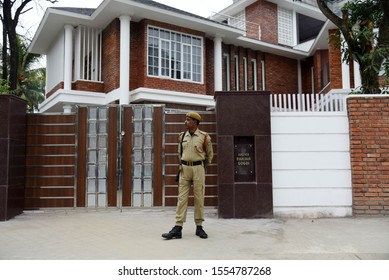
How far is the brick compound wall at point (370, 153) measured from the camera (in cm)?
677

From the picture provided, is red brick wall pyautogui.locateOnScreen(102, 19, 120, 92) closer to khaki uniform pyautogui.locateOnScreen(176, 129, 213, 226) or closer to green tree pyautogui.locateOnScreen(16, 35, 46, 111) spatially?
green tree pyautogui.locateOnScreen(16, 35, 46, 111)

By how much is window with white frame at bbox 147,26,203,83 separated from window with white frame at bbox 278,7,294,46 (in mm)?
8565

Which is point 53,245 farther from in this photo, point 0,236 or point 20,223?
point 20,223

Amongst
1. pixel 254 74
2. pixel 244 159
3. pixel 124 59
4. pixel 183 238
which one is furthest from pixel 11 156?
pixel 254 74

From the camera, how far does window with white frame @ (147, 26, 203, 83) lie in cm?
1398

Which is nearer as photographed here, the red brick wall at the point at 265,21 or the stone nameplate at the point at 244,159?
the stone nameplate at the point at 244,159

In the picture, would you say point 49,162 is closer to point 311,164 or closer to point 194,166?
point 194,166

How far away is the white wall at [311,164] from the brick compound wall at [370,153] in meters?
0.15

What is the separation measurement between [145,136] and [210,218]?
2151 mm

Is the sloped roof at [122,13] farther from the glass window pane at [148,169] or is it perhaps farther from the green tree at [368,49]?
the glass window pane at [148,169]

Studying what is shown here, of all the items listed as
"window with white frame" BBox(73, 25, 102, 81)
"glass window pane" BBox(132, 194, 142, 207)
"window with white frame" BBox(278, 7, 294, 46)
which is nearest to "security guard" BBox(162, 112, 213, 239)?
"glass window pane" BBox(132, 194, 142, 207)

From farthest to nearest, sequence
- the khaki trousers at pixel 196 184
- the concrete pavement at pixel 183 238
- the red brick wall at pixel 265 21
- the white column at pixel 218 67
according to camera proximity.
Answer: the red brick wall at pixel 265 21, the white column at pixel 218 67, the khaki trousers at pixel 196 184, the concrete pavement at pixel 183 238

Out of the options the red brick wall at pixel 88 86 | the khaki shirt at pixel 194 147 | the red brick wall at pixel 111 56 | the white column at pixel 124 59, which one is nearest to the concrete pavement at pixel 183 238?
the khaki shirt at pixel 194 147

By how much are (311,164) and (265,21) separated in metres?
16.5
